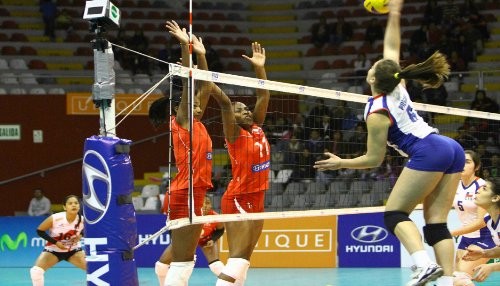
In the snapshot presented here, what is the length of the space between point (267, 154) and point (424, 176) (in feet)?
7.46

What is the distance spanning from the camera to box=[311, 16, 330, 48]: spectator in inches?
934

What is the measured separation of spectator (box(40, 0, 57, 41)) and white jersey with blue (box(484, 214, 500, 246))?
1728 cm

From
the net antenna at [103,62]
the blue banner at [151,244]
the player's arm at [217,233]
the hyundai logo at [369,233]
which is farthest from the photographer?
the blue banner at [151,244]

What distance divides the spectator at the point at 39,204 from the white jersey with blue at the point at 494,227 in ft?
40.7

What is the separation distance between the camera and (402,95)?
21.0 ft

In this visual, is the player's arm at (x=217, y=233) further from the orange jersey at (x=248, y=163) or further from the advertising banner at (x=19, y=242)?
the advertising banner at (x=19, y=242)

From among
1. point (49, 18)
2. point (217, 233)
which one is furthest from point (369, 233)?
point (49, 18)

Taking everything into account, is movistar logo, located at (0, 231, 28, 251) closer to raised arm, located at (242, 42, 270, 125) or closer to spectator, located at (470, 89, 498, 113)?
raised arm, located at (242, 42, 270, 125)

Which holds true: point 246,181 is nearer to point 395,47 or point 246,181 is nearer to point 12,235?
point 395,47

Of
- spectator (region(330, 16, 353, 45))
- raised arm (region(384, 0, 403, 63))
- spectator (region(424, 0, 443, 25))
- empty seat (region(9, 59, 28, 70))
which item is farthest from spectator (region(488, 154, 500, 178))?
empty seat (region(9, 59, 28, 70))

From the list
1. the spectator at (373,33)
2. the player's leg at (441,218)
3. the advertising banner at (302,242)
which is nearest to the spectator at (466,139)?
the advertising banner at (302,242)

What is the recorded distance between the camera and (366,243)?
15.1 metres

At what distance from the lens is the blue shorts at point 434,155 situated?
20.4ft

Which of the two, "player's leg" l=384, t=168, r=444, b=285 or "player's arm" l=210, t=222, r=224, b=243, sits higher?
"player's leg" l=384, t=168, r=444, b=285
